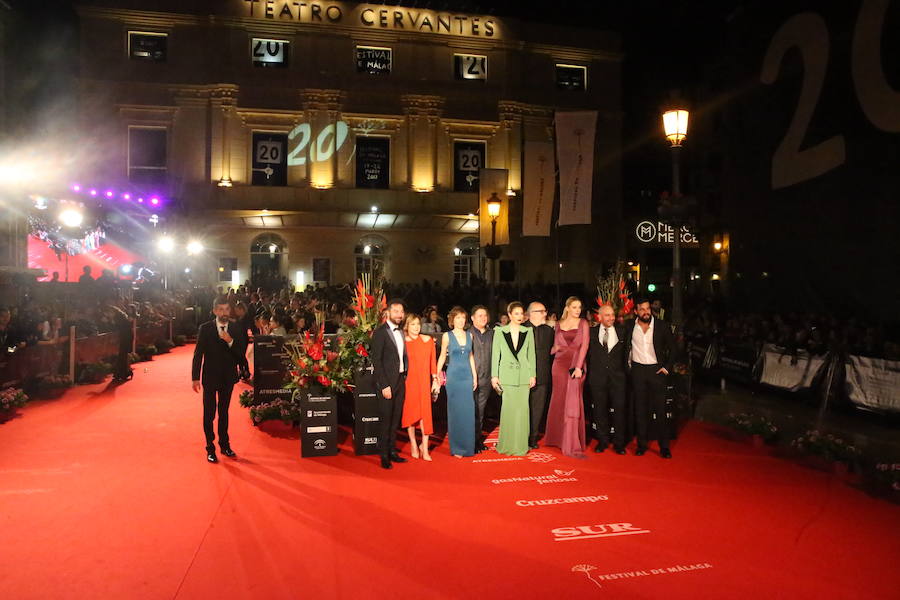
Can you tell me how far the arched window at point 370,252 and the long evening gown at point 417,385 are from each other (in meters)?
21.3

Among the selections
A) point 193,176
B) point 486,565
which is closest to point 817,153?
point 486,565

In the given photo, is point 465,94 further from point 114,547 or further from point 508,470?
point 114,547

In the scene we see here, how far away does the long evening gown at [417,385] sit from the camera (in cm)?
761

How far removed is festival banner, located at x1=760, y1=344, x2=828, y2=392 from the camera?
9289mm

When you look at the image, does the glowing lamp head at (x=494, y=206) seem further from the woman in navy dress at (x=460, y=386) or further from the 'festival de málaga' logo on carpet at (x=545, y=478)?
the 'festival de málaga' logo on carpet at (x=545, y=478)

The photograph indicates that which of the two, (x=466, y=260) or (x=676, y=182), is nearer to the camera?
(x=676, y=182)

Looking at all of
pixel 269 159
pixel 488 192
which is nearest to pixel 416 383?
pixel 488 192

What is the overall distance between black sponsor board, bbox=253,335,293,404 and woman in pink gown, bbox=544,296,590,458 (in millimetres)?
4670

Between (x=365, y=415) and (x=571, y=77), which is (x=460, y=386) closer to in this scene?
(x=365, y=415)

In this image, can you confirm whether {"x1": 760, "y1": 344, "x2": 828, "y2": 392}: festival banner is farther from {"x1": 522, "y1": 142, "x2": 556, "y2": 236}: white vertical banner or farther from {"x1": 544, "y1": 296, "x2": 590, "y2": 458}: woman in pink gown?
{"x1": 522, "y1": 142, "x2": 556, "y2": 236}: white vertical banner

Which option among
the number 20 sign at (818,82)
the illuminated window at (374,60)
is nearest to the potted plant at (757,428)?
the number 20 sign at (818,82)

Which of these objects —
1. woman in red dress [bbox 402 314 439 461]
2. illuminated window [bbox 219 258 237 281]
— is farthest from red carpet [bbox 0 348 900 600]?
illuminated window [bbox 219 258 237 281]

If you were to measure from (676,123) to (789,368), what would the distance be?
4655 millimetres

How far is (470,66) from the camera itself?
30.3 m
